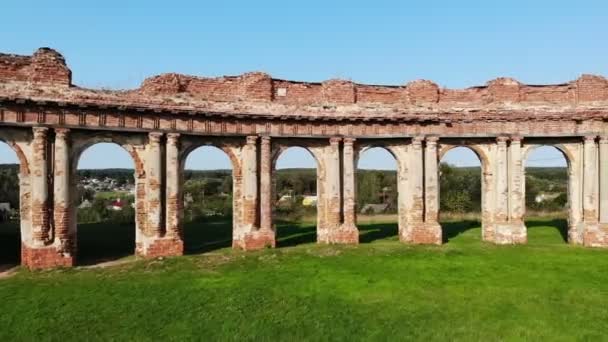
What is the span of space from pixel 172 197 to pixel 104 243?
511cm

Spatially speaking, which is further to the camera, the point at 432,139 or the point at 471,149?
the point at 471,149

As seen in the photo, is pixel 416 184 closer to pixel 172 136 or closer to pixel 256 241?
pixel 256 241

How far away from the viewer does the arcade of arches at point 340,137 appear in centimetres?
1582

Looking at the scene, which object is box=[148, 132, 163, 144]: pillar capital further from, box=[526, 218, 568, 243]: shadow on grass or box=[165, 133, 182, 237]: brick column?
box=[526, 218, 568, 243]: shadow on grass

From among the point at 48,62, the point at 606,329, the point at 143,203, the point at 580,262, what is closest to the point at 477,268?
the point at 580,262

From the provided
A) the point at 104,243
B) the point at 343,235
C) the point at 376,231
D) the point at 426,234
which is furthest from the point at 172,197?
the point at 376,231

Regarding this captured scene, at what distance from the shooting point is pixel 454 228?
933 inches

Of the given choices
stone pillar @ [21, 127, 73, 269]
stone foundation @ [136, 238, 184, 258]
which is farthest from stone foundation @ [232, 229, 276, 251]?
stone pillar @ [21, 127, 73, 269]

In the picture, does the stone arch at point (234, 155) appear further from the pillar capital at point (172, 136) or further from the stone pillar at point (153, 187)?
the stone pillar at point (153, 187)

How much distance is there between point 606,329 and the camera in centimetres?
873

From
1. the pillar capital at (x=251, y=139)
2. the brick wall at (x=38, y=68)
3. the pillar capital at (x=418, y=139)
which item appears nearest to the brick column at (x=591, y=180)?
the pillar capital at (x=418, y=139)

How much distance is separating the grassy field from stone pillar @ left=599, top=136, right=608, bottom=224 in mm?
1785

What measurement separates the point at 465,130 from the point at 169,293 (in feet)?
39.9

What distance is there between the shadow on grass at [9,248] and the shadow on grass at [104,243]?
5.93 feet
